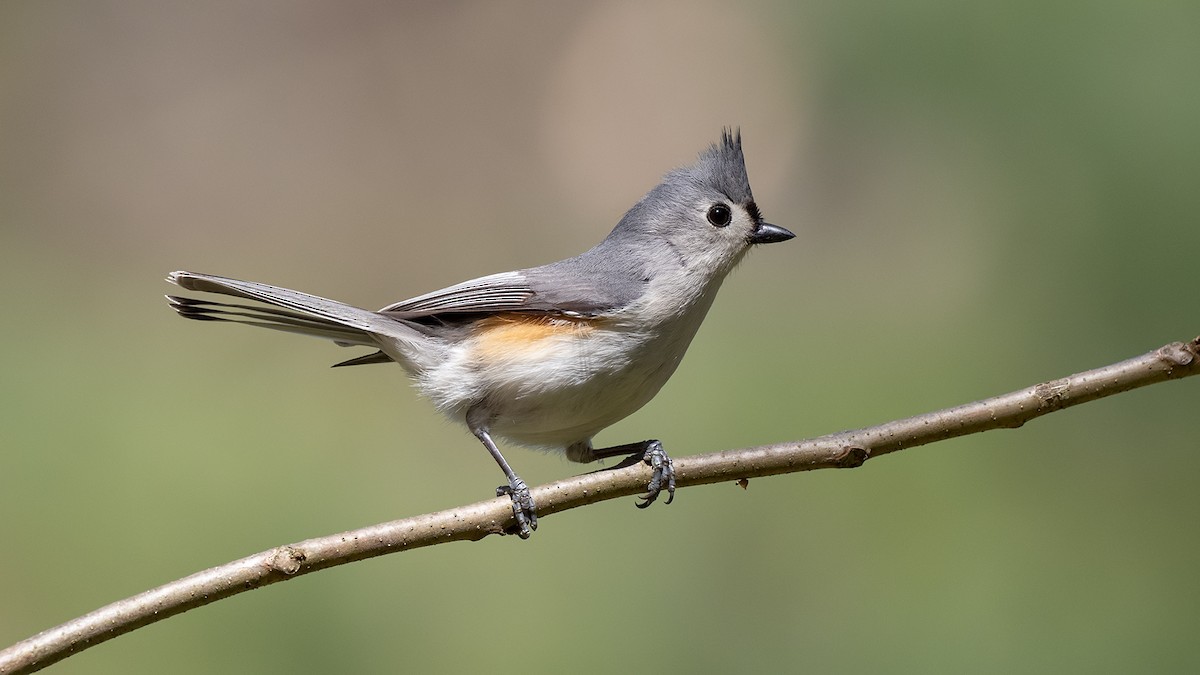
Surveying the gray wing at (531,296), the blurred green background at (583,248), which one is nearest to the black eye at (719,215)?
the gray wing at (531,296)

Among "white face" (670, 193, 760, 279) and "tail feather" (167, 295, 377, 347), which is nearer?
"tail feather" (167, 295, 377, 347)

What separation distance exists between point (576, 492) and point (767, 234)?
868 millimetres

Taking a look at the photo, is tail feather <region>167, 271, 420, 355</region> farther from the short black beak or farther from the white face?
the short black beak

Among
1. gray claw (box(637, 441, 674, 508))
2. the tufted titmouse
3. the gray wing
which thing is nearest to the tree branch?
gray claw (box(637, 441, 674, 508))

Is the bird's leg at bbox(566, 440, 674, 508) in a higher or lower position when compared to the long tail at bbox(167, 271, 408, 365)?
lower

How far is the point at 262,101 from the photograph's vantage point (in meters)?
4.96

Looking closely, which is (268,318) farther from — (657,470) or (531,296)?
(657,470)

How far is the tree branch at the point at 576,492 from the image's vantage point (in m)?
1.42

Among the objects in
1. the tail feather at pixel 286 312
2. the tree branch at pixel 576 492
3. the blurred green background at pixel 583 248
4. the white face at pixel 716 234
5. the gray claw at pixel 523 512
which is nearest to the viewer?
the tree branch at pixel 576 492

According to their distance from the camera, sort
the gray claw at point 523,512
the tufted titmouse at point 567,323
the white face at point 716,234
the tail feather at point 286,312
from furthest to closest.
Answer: the white face at point 716,234
the tufted titmouse at point 567,323
the tail feather at point 286,312
the gray claw at point 523,512

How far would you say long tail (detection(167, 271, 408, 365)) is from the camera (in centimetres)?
189

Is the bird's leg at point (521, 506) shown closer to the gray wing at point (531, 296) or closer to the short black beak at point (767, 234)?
the gray wing at point (531, 296)

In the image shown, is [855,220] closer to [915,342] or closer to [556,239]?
[915,342]

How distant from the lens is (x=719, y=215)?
234 cm
